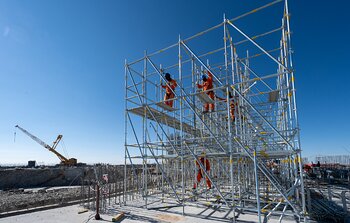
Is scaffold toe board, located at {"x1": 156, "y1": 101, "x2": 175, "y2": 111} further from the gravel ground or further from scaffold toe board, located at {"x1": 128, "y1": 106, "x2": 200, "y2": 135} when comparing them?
the gravel ground

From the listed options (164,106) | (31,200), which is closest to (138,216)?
(164,106)

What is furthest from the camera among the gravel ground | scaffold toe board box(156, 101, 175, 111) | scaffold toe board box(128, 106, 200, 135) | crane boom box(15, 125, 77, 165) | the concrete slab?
crane boom box(15, 125, 77, 165)

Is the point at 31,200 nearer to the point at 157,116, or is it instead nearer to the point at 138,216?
the point at 138,216

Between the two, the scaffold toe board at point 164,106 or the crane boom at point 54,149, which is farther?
the crane boom at point 54,149

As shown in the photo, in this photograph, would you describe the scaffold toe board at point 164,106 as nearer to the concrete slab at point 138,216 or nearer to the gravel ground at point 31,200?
the concrete slab at point 138,216

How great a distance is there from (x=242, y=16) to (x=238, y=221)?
742 centimetres

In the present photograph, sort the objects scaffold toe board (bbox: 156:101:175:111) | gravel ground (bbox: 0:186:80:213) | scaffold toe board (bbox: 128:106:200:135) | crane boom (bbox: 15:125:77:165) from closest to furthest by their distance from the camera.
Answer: scaffold toe board (bbox: 156:101:175:111)
scaffold toe board (bbox: 128:106:200:135)
gravel ground (bbox: 0:186:80:213)
crane boom (bbox: 15:125:77:165)

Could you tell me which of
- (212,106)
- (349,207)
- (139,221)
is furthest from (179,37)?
(349,207)

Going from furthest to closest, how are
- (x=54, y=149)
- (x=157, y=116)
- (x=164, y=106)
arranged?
(x=54, y=149), (x=157, y=116), (x=164, y=106)

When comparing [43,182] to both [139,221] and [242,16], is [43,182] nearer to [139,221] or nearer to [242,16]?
[139,221]

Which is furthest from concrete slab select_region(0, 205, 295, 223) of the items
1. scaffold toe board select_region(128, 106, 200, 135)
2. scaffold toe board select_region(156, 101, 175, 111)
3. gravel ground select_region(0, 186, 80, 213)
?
scaffold toe board select_region(156, 101, 175, 111)

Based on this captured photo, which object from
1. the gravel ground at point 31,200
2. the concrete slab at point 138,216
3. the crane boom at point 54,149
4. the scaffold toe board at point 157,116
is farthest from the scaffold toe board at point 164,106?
the crane boom at point 54,149

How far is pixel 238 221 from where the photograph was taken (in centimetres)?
710

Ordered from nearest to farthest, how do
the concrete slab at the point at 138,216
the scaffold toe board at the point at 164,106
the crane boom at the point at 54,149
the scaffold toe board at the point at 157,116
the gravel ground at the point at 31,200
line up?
the concrete slab at the point at 138,216 → the scaffold toe board at the point at 164,106 → the scaffold toe board at the point at 157,116 → the gravel ground at the point at 31,200 → the crane boom at the point at 54,149
